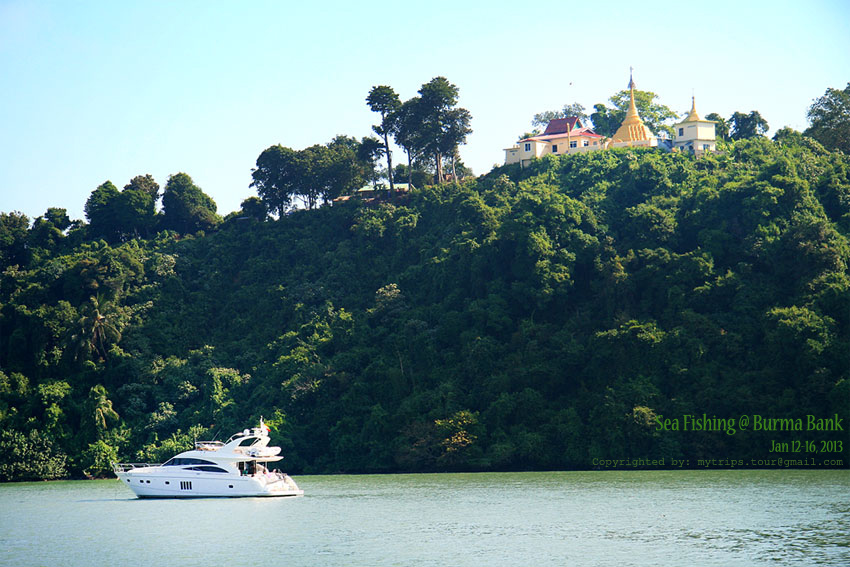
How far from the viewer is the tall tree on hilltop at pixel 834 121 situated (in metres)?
97.1

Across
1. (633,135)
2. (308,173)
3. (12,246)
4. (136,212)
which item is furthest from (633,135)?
(12,246)

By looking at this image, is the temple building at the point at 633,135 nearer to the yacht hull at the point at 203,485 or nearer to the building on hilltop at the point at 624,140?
the building on hilltop at the point at 624,140

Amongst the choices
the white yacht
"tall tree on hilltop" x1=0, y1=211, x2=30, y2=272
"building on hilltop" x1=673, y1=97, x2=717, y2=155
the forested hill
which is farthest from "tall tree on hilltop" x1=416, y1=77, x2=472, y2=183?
the white yacht

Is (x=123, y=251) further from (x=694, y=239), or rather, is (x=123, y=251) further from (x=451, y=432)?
(x=694, y=239)

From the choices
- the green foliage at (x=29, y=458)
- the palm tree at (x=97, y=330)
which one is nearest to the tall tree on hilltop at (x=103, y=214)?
the palm tree at (x=97, y=330)

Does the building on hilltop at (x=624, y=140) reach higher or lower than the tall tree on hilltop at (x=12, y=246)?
higher

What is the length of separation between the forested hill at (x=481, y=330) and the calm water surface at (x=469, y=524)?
9.42 meters

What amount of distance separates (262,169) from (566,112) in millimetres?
51094

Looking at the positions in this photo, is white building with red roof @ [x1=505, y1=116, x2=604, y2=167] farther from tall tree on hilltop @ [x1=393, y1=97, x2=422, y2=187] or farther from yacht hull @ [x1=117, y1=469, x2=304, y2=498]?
yacht hull @ [x1=117, y1=469, x2=304, y2=498]

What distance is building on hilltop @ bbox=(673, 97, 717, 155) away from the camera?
9994 centimetres

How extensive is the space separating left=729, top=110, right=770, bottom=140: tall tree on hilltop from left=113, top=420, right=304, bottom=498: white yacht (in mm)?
78143

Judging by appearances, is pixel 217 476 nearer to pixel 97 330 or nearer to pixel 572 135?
pixel 97 330

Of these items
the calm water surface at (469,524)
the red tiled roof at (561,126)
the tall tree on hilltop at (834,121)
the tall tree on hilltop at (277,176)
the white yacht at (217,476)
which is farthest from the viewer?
the red tiled roof at (561,126)

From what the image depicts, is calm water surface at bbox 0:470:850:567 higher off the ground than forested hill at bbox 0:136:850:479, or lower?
lower
